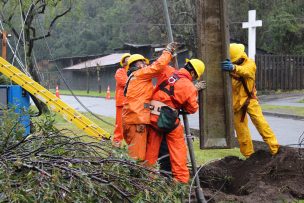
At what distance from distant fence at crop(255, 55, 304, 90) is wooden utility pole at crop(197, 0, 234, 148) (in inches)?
822

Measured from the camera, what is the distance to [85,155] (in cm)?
441

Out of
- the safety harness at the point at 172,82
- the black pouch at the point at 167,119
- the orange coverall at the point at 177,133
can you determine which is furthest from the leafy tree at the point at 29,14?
the black pouch at the point at 167,119

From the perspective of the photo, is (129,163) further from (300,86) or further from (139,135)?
(300,86)

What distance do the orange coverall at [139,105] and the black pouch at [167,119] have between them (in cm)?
22

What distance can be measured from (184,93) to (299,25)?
31443mm

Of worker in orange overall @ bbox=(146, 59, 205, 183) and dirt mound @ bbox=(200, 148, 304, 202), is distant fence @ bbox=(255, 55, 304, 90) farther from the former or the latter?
worker in orange overall @ bbox=(146, 59, 205, 183)

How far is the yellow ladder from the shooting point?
9.40 meters

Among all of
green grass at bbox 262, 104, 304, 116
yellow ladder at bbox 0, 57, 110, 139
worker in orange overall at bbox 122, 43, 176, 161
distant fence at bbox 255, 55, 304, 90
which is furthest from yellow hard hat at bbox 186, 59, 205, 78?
distant fence at bbox 255, 55, 304, 90

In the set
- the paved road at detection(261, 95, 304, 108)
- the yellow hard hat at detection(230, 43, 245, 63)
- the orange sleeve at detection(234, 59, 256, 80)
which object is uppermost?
the yellow hard hat at detection(230, 43, 245, 63)

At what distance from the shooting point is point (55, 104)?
997 centimetres

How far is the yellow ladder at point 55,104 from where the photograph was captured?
9398 mm

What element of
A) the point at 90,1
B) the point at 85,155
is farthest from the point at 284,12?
the point at 90,1

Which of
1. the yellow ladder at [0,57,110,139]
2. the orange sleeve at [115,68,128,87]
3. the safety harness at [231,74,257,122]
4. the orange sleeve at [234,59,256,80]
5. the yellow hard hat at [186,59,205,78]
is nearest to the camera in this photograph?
the yellow hard hat at [186,59,205,78]

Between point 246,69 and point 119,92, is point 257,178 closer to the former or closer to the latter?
point 246,69
